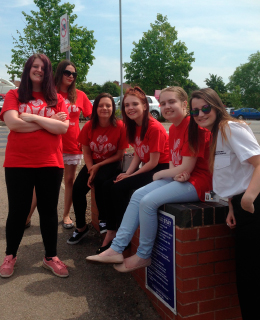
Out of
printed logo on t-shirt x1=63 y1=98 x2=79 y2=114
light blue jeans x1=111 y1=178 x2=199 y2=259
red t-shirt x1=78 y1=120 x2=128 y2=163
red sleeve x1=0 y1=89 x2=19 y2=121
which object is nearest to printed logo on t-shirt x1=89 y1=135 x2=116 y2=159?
red t-shirt x1=78 y1=120 x2=128 y2=163

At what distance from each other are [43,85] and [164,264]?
1967mm

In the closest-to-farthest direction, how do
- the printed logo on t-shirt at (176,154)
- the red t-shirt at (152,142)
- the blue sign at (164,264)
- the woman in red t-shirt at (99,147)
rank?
the blue sign at (164,264) < the printed logo on t-shirt at (176,154) < the red t-shirt at (152,142) < the woman in red t-shirt at (99,147)

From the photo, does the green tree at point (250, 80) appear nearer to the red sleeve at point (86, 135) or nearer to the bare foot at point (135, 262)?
the red sleeve at point (86, 135)

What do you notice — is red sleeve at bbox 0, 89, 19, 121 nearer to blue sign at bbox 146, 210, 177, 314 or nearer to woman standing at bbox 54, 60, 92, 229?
woman standing at bbox 54, 60, 92, 229

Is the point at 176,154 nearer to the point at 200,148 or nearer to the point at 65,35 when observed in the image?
the point at 200,148

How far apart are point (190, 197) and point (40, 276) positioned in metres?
1.68

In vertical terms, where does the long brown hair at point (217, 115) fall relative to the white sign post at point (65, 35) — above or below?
below

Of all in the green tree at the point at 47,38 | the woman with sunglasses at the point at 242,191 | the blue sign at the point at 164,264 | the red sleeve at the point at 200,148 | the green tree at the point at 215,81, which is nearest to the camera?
the woman with sunglasses at the point at 242,191

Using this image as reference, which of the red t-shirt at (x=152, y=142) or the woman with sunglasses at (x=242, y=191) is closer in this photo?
the woman with sunglasses at (x=242, y=191)

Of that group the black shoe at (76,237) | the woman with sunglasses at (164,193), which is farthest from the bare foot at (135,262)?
the black shoe at (76,237)

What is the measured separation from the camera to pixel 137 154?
3.63 m

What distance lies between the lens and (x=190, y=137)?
2697 mm

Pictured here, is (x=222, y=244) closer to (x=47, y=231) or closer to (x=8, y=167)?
(x=47, y=231)

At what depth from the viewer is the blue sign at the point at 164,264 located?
239 centimetres
